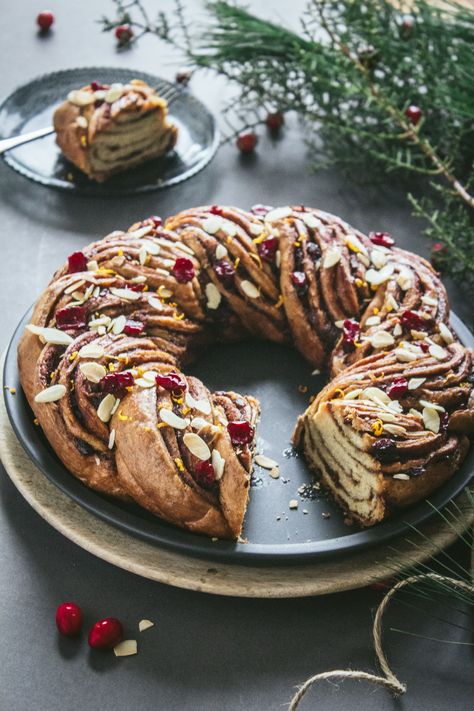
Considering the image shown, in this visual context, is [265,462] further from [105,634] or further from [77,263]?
[77,263]

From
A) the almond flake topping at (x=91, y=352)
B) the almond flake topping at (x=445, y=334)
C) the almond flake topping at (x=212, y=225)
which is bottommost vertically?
the almond flake topping at (x=445, y=334)

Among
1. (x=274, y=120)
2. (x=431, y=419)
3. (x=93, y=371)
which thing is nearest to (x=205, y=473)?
(x=93, y=371)

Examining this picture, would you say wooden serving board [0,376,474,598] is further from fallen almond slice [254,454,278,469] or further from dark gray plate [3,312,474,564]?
fallen almond slice [254,454,278,469]

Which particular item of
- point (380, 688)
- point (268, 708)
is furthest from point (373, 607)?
point (268, 708)

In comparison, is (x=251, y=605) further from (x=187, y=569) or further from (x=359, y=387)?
(x=359, y=387)

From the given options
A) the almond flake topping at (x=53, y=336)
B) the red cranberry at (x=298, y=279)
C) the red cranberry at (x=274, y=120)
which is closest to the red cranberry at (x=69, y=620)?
the almond flake topping at (x=53, y=336)

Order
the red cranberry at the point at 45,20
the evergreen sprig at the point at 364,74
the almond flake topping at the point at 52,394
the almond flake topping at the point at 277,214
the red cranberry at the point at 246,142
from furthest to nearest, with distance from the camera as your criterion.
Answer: the red cranberry at the point at 45,20 < the red cranberry at the point at 246,142 < the evergreen sprig at the point at 364,74 < the almond flake topping at the point at 277,214 < the almond flake topping at the point at 52,394

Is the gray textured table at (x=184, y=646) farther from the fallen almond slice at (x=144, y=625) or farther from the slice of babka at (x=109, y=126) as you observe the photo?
the slice of babka at (x=109, y=126)
